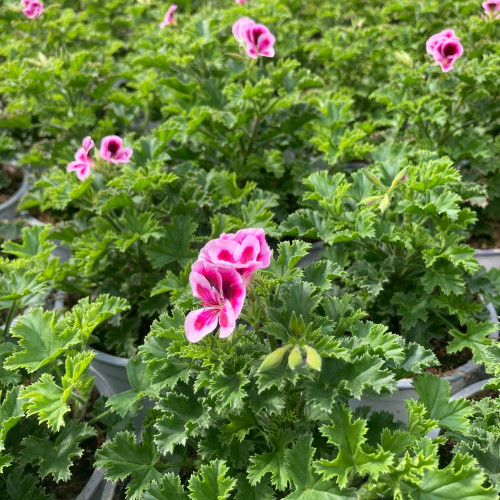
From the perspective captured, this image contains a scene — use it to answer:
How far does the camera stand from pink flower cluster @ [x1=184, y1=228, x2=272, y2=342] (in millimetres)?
1191

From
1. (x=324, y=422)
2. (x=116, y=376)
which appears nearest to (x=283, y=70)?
(x=116, y=376)

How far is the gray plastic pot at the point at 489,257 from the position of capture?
2650 mm

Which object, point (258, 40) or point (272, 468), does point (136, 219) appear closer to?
point (258, 40)

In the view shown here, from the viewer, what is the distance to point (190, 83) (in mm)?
2781

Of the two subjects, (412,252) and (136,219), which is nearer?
(412,252)

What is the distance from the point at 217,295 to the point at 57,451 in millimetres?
806

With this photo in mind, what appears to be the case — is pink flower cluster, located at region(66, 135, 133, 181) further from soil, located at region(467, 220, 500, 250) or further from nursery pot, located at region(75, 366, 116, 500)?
soil, located at region(467, 220, 500, 250)

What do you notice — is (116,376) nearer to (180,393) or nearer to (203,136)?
(180,393)

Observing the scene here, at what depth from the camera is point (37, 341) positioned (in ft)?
5.56

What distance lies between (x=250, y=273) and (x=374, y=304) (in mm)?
1074

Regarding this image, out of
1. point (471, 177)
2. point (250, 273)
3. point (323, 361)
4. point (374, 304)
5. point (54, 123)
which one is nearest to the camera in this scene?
point (250, 273)

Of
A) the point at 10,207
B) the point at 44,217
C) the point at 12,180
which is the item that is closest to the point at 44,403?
the point at 44,217

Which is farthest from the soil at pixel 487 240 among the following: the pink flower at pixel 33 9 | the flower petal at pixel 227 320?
the pink flower at pixel 33 9

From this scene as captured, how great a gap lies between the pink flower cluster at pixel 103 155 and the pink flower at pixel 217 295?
1.19 m
